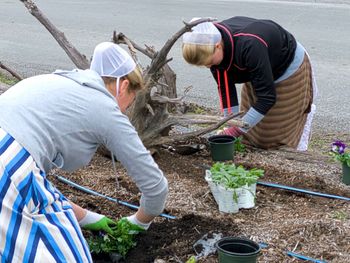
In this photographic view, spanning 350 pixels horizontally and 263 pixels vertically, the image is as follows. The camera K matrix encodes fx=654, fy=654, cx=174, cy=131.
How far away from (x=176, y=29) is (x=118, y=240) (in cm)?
777

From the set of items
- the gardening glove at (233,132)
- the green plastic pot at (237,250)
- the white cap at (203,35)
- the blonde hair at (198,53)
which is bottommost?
the gardening glove at (233,132)

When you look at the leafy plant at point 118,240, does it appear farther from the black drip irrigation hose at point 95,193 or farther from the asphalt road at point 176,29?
the asphalt road at point 176,29

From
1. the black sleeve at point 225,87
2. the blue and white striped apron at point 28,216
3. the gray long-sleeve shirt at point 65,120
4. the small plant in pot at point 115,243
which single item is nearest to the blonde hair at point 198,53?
the black sleeve at point 225,87

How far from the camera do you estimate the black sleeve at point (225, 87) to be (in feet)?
16.4

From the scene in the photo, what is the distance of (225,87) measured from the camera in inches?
203

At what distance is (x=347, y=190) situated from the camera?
4520mm

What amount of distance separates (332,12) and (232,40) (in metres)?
7.82

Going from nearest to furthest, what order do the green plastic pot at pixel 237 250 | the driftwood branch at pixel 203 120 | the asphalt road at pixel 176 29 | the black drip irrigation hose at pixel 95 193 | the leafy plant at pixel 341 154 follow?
the green plastic pot at pixel 237 250 < the black drip irrigation hose at pixel 95 193 < the leafy plant at pixel 341 154 < the driftwood branch at pixel 203 120 < the asphalt road at pixel 176 29

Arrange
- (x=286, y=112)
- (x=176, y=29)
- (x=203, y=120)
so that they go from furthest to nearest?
1. (x=176, y=29)
2. (x=286, y=112)
3. (x=203, y=120)

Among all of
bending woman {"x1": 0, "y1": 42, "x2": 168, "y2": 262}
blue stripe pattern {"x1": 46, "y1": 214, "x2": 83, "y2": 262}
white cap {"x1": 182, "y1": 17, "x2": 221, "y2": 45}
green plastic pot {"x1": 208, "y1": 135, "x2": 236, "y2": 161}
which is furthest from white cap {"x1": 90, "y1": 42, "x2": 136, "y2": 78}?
green plastic pot {"x1": 208, "y1": 135, "x2": 236, "y2": 161}

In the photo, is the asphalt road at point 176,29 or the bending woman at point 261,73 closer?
the bending woman at point 261,73

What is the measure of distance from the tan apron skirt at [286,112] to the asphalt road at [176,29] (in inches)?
43.0

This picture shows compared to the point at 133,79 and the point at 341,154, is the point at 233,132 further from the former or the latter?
the point at 133,79

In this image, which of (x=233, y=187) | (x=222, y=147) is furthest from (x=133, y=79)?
(x=222, y=147)
